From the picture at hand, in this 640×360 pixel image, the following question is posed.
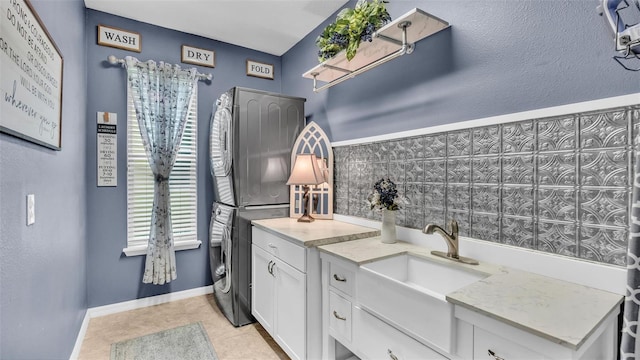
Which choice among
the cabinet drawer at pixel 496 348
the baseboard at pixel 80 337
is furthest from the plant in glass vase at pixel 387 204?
the baseboard at pixel 80 337

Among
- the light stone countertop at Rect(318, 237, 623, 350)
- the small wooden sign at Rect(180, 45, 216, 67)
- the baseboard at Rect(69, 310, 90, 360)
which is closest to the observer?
the light stone countertop at Rect(318, 237, 623, 350)

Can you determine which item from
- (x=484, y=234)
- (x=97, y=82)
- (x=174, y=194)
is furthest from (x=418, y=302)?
(x=97, y=82)

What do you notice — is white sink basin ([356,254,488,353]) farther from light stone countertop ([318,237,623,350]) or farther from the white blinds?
the white blinds

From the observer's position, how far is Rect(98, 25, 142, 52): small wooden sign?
2.56m

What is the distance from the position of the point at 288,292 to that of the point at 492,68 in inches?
66.3

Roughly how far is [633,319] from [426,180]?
1010 mm

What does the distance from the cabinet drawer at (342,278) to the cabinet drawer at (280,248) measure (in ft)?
0.60

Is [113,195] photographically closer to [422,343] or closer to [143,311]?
[143,311]

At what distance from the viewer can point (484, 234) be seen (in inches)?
58.0

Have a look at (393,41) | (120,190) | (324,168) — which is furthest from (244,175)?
(393,41)

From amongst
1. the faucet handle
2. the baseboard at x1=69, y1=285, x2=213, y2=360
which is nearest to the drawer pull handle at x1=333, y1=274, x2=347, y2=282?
the faucet handle

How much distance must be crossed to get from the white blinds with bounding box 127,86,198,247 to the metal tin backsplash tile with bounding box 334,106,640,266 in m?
2.10

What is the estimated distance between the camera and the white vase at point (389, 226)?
5.81 feet

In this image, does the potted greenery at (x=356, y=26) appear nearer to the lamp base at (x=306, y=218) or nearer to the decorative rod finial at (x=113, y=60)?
the lamp base at (x=306, y=218)
